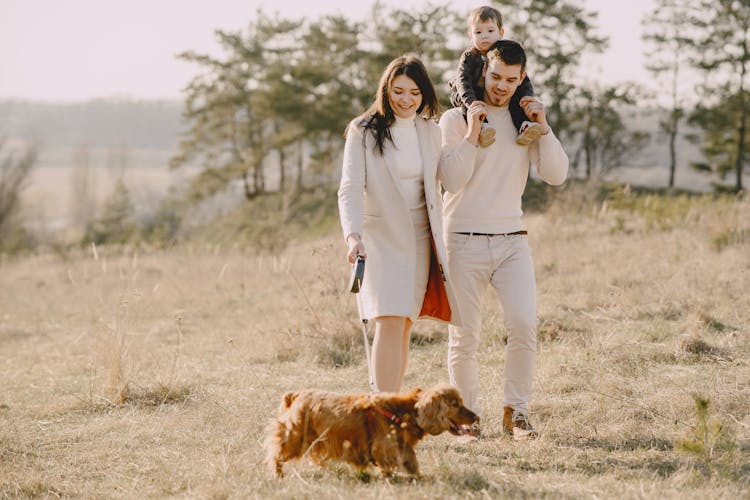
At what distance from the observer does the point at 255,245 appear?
57.1 feet

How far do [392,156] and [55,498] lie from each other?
2.50 m

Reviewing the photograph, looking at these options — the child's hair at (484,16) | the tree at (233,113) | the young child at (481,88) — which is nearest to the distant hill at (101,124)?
the tree at (233,113)

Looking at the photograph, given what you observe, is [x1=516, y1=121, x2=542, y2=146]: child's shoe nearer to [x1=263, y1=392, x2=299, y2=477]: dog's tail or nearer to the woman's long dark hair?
the woman's long dark hair

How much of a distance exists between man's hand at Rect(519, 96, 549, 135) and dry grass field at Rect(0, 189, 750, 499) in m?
1.72

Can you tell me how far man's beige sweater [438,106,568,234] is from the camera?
178 inches

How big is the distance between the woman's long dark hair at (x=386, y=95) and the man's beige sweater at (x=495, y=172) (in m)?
0.30

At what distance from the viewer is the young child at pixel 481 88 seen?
14.4 ft

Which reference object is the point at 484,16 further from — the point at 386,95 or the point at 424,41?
the point at 424,41

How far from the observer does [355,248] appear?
13.3ft

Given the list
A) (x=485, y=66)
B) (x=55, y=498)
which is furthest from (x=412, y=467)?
(x=485, y=66)

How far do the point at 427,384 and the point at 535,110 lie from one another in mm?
2484

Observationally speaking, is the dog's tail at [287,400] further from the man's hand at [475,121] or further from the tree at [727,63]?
the tree at [727,63]

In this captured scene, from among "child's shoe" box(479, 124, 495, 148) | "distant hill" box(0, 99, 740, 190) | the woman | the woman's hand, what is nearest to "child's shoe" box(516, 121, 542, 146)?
"child's shoe" box(479, 124, 495, 148)

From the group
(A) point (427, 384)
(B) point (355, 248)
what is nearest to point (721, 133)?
(A) point (427, 384)
